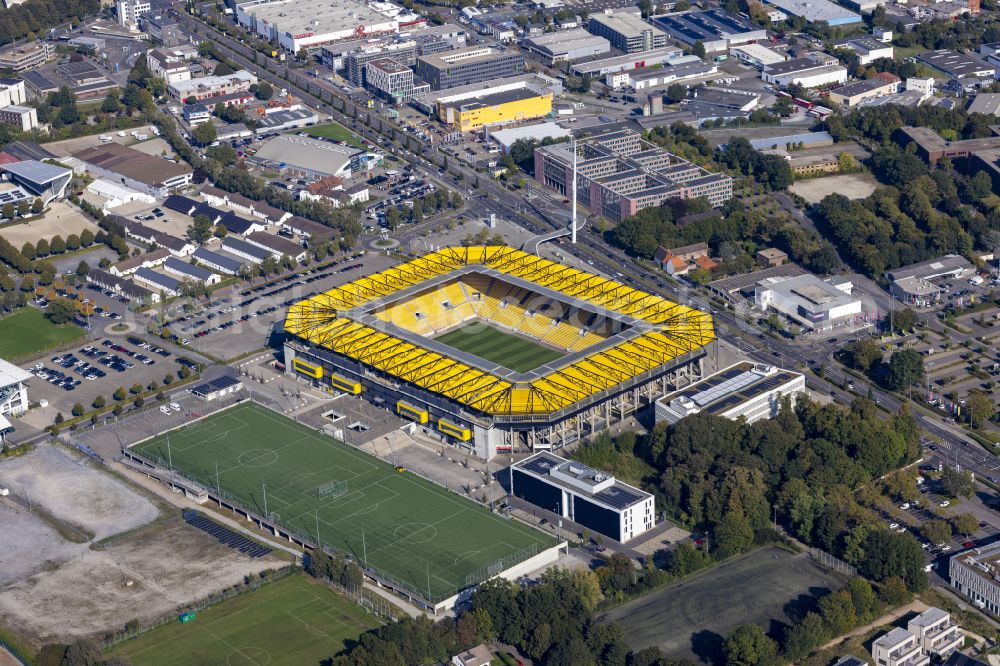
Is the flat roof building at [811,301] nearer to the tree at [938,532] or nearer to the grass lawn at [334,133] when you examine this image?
the tree at [938,532]

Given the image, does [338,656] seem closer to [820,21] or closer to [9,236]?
[9,236]

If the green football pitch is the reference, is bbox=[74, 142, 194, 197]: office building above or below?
above

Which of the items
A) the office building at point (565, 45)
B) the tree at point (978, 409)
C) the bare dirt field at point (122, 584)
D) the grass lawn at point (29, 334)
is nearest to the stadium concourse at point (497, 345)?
the tree at point (978, 409)

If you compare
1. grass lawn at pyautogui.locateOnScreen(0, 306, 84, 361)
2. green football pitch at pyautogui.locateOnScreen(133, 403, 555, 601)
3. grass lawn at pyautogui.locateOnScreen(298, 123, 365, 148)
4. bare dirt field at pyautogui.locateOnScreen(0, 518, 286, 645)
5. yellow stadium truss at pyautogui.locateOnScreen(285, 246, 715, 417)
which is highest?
yellow stadium truss at pyautogui.locateOnScreen(285, 246, 715, 417)

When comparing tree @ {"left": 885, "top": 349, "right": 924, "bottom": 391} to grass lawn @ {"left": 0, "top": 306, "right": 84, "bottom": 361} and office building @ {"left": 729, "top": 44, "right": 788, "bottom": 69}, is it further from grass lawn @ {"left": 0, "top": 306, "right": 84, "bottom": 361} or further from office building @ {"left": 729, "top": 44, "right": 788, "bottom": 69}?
office building @ {"left": 729, "top": 44, "right": 788, "bottom": 69}

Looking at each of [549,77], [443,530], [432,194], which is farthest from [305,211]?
[443,530]

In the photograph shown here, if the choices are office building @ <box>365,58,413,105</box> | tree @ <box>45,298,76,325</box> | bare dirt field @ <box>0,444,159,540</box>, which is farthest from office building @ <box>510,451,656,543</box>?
office building @ <box>365,58,413,105</box>
